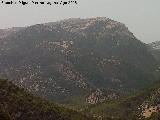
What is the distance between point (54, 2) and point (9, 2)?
5.78 m

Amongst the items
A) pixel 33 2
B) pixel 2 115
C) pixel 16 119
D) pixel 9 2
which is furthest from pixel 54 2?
pixel 16 119

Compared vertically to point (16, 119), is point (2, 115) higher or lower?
higher

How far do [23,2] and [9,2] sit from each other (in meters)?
1.74

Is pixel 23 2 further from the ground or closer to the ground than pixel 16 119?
further from the ground

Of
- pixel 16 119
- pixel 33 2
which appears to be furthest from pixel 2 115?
pixel 16 119

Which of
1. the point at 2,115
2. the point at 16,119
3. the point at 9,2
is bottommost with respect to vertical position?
the point at 16,119

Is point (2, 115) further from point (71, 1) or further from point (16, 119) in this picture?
point (16, 119)

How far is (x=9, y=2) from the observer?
1940 inches

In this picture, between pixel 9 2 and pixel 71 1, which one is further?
pixel 71 1

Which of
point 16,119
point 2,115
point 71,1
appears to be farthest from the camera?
point 16,119

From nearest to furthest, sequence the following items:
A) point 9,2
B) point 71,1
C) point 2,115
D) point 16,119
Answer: point 9,2
point 71,1
point 2,115
point 16,119

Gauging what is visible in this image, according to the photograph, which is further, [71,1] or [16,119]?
[16,119]

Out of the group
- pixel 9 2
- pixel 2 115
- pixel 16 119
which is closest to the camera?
pixel 9 2

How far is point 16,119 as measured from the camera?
651 feet
